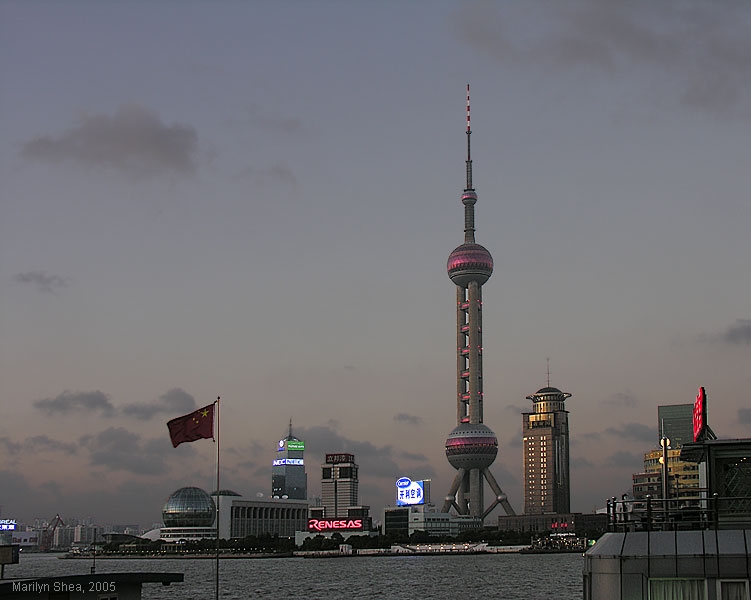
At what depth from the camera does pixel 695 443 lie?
35656 mm

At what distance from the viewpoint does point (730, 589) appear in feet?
96.5

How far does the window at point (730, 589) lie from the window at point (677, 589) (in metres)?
0.44

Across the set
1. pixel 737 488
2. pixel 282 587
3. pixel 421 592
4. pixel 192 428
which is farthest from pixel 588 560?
pixel 282 587

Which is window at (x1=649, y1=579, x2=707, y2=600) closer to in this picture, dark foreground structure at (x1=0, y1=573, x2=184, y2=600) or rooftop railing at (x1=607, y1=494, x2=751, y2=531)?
rooftop railing at (x1=607, y1=494, x2=751, y2=531)

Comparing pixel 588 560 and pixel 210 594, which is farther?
pixel 210 594

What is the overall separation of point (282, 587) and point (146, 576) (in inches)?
5680

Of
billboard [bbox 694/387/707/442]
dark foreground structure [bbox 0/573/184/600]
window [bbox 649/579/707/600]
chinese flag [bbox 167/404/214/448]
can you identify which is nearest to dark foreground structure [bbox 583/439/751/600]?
window [bbox 649/579/707/600]

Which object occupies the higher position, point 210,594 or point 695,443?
point 695,443

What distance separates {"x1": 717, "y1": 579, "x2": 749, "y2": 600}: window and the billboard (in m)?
9.63

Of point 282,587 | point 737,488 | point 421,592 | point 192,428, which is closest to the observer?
point 737,488

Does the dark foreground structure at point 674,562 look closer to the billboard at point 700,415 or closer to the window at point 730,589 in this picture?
the window at point 730,589

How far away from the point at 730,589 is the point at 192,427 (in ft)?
100

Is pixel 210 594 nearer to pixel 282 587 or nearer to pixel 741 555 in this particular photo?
pixel 282 587

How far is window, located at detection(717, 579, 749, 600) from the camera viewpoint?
2930cm
